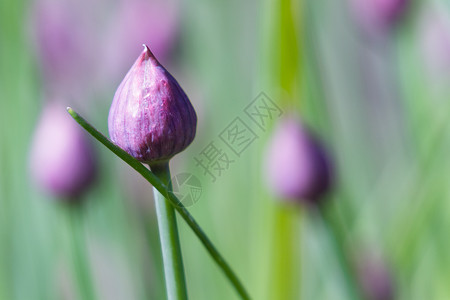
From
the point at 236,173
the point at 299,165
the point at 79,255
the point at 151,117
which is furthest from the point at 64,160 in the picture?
the point at 236,173

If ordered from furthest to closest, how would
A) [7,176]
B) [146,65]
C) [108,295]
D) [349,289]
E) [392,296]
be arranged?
1. [108,295]
2. [7,176]
3. [392,296]
4. [349,289]
5. [146,65]

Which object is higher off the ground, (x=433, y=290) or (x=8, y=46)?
(x=8, y=46)

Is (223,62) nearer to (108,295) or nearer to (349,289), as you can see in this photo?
(108,295)

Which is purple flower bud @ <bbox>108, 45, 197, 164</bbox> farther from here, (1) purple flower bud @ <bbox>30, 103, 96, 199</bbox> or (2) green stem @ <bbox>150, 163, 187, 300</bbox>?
(1) purple flower bud @ <bbox>30, 103, 96, 199</bbox>

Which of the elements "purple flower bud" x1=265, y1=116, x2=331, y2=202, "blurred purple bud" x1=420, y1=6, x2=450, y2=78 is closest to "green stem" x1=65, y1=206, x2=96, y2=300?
"purple flower bud" x1=265, y1=116, x2=331, y2=202

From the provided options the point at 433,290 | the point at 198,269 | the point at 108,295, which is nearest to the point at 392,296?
the point at 433,290

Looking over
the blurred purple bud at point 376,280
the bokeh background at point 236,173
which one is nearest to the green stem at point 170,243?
the bokeh background at point 236,173
